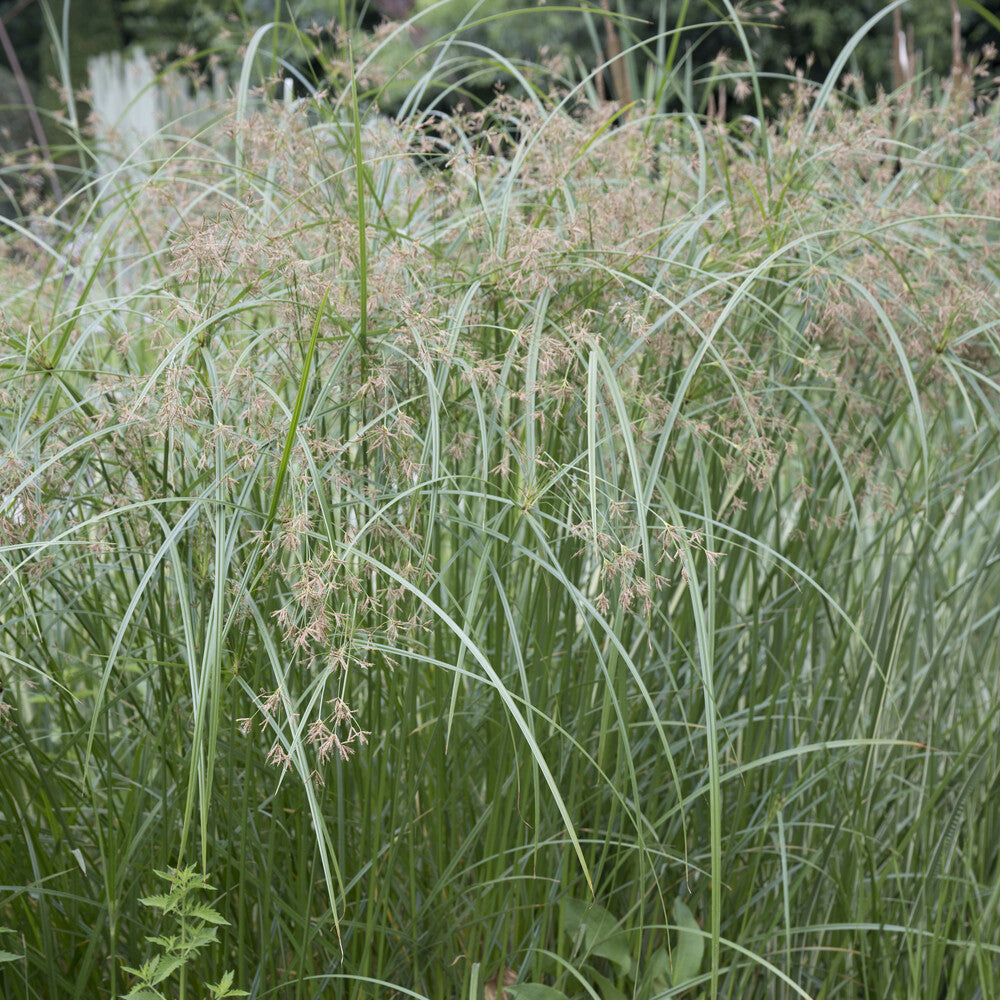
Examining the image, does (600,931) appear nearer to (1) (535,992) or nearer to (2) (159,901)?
(1) (535,992)

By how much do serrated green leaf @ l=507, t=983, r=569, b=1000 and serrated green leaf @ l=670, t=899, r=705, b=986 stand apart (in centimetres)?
17

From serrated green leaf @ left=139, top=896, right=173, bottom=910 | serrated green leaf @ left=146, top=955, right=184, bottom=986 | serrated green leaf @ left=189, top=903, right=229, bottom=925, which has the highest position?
serrated green leaf @ left=139, top=896, right=173, bottom=910

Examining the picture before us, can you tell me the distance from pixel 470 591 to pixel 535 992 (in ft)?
1.86

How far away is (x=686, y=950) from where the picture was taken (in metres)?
1.52

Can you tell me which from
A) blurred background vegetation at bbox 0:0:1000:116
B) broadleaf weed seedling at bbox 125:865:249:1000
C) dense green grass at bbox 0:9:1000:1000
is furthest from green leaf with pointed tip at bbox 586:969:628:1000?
blurred background vegetation at bbox 0:0:1000:116

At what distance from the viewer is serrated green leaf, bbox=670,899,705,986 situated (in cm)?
150

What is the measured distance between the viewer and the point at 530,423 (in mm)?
1201

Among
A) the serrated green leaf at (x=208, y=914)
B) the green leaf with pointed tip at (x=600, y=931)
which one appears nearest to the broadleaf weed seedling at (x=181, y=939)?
the serrated green leaf at (x=208, y=914)

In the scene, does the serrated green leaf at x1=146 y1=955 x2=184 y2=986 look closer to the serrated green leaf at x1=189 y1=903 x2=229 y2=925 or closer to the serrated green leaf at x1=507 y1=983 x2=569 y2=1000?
the serrated green leaf at x1=189 y1=903 x2=229 y2=925

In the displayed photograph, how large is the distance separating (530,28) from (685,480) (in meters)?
10.2

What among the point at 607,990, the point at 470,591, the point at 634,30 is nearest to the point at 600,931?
the point at 607,990

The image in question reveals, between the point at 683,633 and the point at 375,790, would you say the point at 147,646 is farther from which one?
the point at 683,633

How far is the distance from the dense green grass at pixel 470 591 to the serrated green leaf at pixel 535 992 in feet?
0.07

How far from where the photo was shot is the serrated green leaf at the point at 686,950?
1.50m
